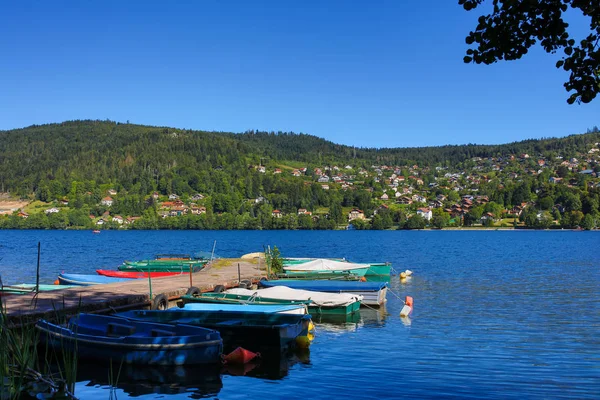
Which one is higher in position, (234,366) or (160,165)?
(160,165)

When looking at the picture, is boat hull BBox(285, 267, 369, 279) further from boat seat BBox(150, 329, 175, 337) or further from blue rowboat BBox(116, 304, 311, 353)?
boat seat BBox(150, 329, 175, 337)

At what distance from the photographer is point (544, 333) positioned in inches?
733

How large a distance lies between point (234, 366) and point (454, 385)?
5.42m

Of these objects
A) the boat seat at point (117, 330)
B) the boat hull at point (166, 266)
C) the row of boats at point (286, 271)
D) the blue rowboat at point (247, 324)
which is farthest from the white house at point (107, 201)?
the boat seat at point (117, 330)

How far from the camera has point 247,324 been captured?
15.9m

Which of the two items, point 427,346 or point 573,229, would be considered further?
point 573,229

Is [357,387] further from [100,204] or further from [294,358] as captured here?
[100,204]

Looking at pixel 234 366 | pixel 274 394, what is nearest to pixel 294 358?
pixel 234 366

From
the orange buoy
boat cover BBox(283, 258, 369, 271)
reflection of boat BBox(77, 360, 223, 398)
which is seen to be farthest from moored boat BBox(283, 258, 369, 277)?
reflection of boat BBox(77, 360, 223, 398)

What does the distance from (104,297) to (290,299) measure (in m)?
6.57

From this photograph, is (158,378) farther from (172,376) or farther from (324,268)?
(324,268)

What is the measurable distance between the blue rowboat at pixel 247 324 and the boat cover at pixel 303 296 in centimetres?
422

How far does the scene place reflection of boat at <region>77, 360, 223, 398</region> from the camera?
12.2 m

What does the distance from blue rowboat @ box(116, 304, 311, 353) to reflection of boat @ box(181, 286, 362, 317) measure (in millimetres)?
2980
